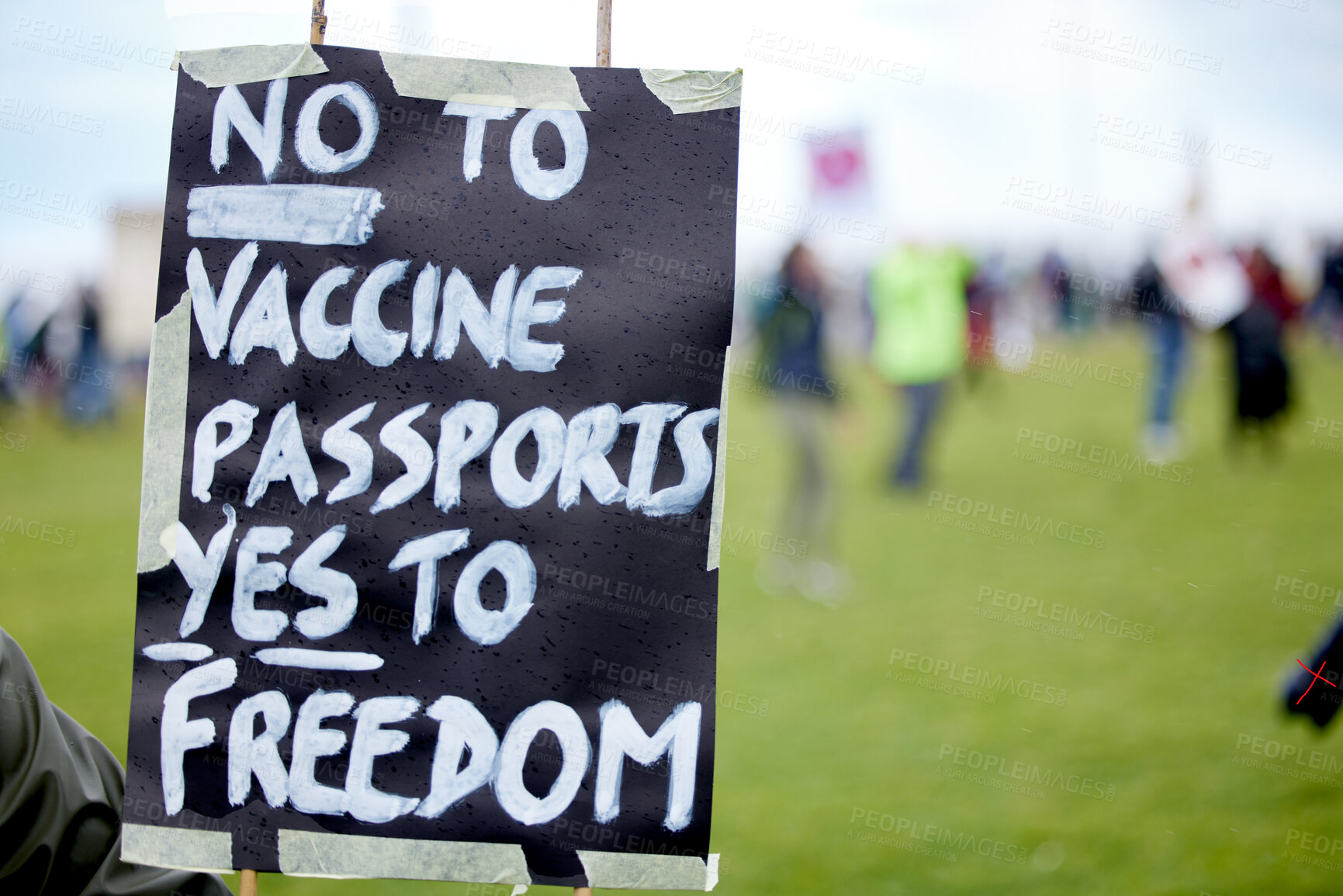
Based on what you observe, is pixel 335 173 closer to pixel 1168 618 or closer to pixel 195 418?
pixel 195 418

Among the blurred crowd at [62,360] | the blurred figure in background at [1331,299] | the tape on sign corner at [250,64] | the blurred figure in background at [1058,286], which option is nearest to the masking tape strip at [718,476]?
the tape on sign corner at [250,64]

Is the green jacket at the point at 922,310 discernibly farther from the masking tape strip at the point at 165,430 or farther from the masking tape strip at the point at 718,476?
the masking tape strip at the point at 165,430

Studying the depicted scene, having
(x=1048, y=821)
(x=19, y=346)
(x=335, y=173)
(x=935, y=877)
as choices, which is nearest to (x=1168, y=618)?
(x=1048, y=821)

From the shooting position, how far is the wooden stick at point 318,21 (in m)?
1.66

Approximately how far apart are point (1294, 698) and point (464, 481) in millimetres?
1974

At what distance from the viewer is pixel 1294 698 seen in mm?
2336

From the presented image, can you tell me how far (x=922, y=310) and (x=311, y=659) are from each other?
5.54m

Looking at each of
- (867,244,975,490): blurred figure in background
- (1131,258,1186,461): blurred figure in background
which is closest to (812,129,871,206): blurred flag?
(1131,258,1186,461): blurred figure in background

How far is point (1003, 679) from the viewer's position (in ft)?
13.3

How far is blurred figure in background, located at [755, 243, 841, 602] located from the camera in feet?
16.8

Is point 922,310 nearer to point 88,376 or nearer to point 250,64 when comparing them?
point 250,64

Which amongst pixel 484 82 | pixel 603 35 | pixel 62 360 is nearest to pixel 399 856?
pixel 484 82

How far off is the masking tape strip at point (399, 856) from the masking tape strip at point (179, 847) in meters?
0.09

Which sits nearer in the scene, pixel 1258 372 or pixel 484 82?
pixel 484 82
